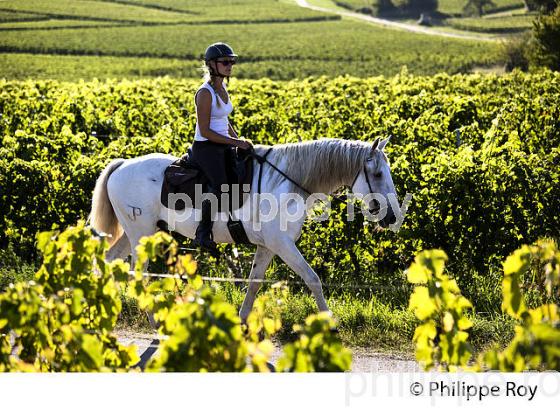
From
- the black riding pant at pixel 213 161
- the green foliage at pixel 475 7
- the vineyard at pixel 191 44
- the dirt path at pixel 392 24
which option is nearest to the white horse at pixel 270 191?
the black riding pant at pixel 213 161

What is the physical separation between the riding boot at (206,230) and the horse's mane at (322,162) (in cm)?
66

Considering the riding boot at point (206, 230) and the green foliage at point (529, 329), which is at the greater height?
the green foliage at point (529, 329)

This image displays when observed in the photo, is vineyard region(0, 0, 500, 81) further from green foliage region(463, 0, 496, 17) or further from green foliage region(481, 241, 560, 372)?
green foliage region(481, 241, 560, 372)

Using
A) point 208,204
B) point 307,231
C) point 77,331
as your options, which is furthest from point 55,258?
point 307,231

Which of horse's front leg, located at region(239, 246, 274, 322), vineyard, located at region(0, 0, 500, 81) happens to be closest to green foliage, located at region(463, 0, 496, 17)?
vineyard, located at region(0, 0, 500, 81)

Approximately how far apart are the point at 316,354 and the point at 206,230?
3982 millimetres

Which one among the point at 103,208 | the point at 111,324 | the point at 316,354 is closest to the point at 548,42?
the point at 103,208

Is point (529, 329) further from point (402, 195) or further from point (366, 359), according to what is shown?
point (402, 195)

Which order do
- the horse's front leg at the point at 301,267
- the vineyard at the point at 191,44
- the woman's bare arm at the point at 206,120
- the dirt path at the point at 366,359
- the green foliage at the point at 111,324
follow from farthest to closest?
the vineyard at the point at 191,44 < the woman's bare arm at the point at 206,120 < the horse's front leg at the point at 301,267 < the dirt path at the point at 366,359 < the green foliage at the point at 111,324

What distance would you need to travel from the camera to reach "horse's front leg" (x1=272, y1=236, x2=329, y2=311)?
22.7 ft

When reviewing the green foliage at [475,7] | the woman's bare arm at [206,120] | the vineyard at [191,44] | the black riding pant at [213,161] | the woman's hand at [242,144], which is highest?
the green foliage at [475,7]

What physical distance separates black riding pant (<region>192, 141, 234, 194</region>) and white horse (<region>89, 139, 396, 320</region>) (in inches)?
11.6

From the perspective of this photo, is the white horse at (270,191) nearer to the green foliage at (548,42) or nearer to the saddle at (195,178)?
the saddle at (195,178)

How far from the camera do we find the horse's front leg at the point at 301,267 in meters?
6.93
